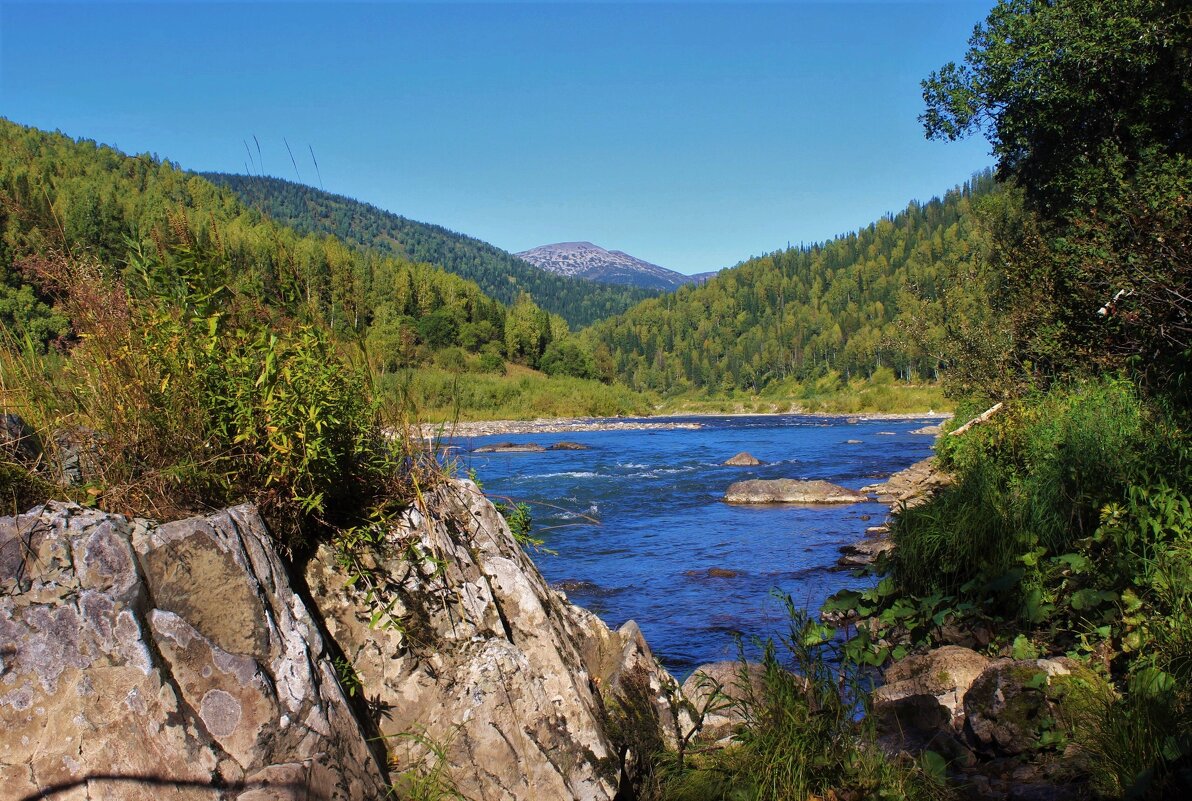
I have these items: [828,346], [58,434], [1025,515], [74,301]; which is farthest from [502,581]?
[828,346]

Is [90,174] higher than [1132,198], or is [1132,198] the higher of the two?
[90,174]

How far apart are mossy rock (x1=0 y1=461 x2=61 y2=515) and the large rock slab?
427 millimetres

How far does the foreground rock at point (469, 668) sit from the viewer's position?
4023mm

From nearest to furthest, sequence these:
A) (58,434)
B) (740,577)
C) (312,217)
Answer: (58,434) < (312,217) < (740,577)

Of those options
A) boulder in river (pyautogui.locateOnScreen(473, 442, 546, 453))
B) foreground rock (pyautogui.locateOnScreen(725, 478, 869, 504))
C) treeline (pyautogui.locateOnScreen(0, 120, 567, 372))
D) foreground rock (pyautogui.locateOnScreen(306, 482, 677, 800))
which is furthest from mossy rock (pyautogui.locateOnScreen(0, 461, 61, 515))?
boulder in river (pyautogui.locateOnScreen(473, 442, 546, 453))

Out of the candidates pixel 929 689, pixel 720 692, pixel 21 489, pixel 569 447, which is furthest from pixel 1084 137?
pixel 569 447

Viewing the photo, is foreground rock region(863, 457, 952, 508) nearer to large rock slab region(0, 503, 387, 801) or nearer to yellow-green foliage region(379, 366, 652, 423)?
large rock slab region(0, 503, 387, 801)

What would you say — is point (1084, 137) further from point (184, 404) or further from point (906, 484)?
point (184, 404)

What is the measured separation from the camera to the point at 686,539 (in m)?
19.4

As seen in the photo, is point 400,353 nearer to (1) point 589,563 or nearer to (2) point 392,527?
(2) point 392,527

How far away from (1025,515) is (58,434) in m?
9.02

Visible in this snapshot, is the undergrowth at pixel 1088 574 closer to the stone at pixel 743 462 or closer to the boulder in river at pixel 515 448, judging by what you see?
the stone at pixel 743 462

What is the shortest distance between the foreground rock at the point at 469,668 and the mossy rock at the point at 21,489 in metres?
1.24

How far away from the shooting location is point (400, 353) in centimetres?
578
